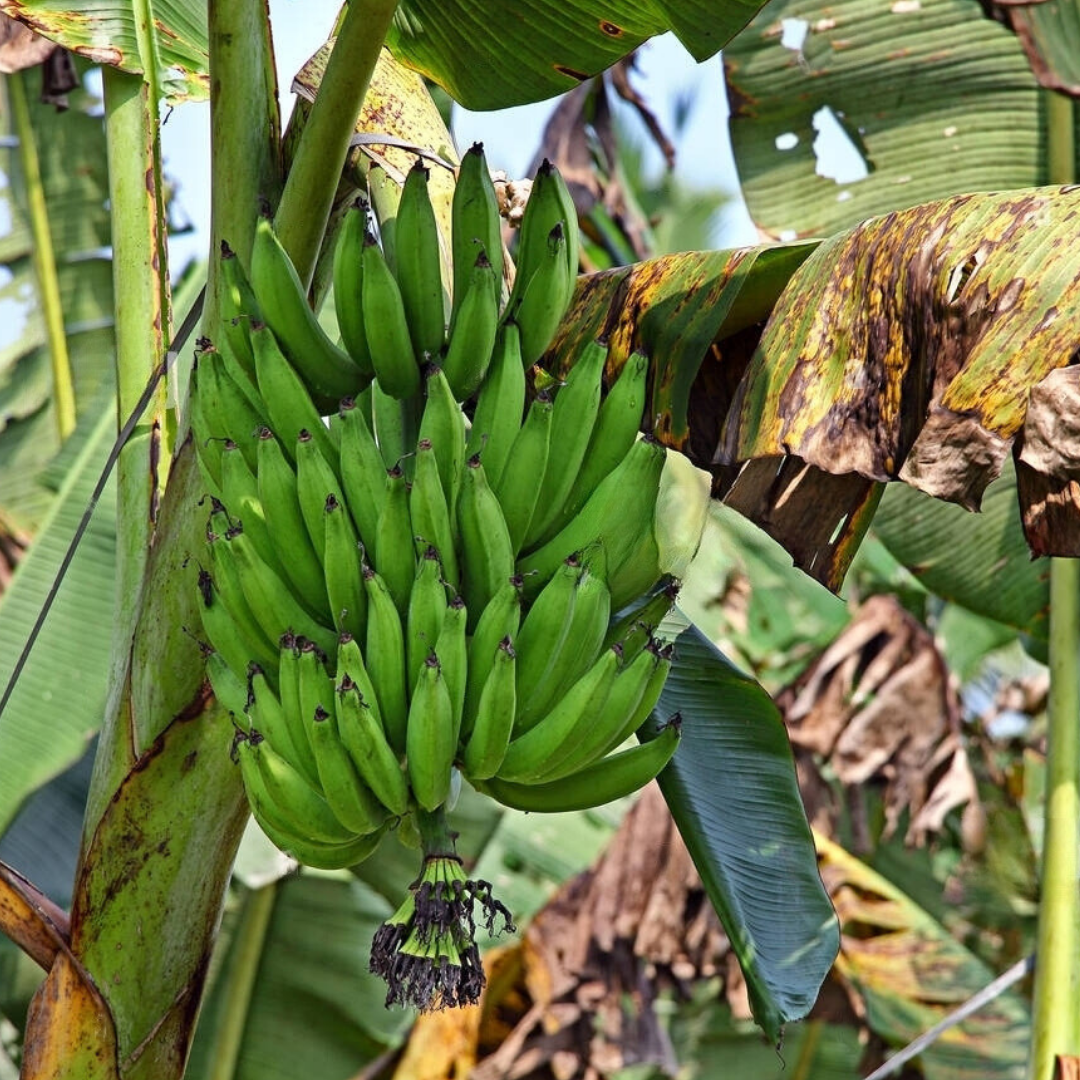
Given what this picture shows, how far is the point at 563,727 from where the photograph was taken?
110 centimetres

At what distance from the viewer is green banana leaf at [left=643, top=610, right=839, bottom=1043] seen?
4.69ft

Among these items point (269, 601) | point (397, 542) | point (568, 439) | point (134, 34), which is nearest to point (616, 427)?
point (568, 439)

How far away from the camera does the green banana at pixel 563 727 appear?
1.10m

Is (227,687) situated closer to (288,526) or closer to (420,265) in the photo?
(288,526)

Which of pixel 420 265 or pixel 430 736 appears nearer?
pixel 430 736

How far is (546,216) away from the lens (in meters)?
1.29

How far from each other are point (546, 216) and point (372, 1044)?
7.57 feet

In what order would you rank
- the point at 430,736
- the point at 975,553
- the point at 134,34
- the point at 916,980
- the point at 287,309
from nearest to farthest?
the point at 430,736
the point at 287,309
the point at 134,34
the point at 975,553
the point at 916,980

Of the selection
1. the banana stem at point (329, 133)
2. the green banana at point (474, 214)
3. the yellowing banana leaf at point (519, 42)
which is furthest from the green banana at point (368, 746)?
the yellowing banana leaf at point (519, 42)

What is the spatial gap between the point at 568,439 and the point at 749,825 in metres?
0.56

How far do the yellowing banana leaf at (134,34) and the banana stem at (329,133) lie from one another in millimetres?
503

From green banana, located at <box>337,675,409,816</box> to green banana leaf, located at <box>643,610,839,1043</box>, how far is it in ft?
1.29

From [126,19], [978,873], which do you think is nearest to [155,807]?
[126,19]

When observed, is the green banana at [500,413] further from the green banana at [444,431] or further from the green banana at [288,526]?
the green banana at [288,526]
